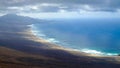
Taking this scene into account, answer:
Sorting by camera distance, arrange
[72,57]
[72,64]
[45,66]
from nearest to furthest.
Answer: [45,66], [72,64], [72,57]

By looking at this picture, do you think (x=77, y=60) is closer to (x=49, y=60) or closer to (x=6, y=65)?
(x=49, y=60)

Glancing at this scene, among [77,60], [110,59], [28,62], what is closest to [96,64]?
[77,60]

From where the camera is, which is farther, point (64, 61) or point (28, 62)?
point (64, 61)

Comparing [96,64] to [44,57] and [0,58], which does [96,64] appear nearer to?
[44,57]

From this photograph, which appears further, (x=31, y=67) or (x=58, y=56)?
(x=58, y=56)

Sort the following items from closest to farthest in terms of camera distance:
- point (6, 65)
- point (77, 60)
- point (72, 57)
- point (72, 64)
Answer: point (6, 65), point (72, 64), point (77, 60), point (72, 57)

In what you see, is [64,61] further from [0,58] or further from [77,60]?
[0,58]

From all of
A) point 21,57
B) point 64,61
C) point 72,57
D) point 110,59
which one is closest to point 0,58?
point 21,57

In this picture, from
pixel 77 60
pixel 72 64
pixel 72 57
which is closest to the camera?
pixel 72 64

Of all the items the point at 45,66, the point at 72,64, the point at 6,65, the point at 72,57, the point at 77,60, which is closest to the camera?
the point at 6,65
